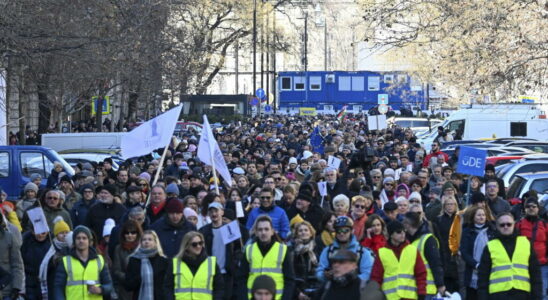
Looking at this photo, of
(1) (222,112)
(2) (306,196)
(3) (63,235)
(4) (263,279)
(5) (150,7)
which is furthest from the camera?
(1) (222,112)

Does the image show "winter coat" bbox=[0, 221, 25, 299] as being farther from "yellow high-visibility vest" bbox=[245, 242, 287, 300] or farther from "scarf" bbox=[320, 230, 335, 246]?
"scarf" bbox=[320, 230, 335, 246]

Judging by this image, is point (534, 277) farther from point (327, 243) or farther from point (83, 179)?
point (83, 179)

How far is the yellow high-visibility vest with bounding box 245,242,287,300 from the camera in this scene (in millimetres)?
9375

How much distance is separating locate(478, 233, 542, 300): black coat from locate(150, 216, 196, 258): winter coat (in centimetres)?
273

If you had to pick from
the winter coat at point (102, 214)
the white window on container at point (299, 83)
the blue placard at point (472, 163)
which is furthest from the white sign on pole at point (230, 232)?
the white window on container at point (299, 83)

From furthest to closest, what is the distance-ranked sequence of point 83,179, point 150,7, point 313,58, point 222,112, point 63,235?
point 313,58, point 222,112, point 150,7, point 83,179, point 63,235

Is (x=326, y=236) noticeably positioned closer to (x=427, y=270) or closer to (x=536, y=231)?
(x=427, y=270)

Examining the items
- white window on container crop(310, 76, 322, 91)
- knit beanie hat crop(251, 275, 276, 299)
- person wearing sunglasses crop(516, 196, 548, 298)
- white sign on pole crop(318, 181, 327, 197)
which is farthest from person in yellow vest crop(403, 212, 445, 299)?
white window on container crop(310, 76, 322, 91)

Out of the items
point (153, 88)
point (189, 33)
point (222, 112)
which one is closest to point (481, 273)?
point (153, 88)

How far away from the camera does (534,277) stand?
9.62 m

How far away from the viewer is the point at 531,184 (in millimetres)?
16578

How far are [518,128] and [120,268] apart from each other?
86.2ft

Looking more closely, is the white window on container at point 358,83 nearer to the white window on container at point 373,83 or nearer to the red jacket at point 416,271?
the white window on container at point 373,83

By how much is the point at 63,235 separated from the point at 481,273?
11.9 ft
